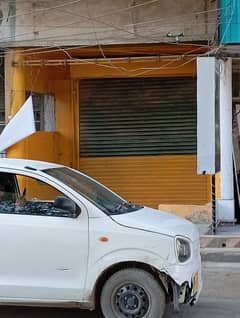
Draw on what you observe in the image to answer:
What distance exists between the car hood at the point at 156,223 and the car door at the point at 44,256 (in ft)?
1.32

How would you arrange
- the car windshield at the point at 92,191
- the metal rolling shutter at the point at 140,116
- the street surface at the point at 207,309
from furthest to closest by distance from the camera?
the metal rolling shutter at the point at 140,116 → the street surface at the point at 207,309 → the car windshield at the point at 92,191

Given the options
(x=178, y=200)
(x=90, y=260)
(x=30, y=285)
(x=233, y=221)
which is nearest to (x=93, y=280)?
(x=90, y=260)

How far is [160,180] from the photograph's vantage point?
51.2 feet

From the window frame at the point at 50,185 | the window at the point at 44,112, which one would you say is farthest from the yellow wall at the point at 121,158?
the window frame at the point at 50,185

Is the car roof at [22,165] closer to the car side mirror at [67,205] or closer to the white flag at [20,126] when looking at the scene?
the car side mirror at [67,205]

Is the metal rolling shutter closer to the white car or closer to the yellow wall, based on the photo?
the yellow wall

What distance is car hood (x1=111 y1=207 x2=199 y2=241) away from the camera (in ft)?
19.8

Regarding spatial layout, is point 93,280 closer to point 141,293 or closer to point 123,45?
point 141,293

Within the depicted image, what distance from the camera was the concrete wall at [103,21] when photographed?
13141 millimetres

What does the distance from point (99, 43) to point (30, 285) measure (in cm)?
826

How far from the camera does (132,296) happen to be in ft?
19.8

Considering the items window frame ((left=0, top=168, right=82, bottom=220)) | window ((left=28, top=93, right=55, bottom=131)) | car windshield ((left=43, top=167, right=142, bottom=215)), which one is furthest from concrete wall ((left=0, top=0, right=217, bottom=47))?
window frame ((left=0, top=168, right=82, bottom=220))

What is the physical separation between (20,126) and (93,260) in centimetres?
762

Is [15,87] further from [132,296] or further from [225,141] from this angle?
[132,296]
